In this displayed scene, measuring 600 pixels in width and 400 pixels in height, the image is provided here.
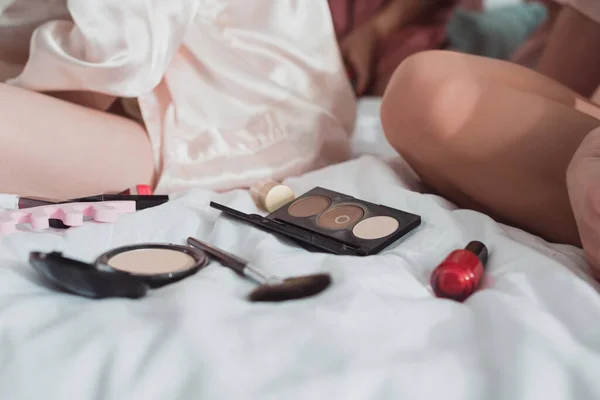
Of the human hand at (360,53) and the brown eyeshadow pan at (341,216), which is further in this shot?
the human hand at (360,53)

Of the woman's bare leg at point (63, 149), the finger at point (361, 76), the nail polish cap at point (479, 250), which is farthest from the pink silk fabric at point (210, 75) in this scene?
the finger at point (361, 76)

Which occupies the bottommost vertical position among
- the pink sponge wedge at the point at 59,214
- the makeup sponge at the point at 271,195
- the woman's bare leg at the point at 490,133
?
the makeup sponge at the point at 271,195

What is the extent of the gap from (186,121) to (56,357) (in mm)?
368

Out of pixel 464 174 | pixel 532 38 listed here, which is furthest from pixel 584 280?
pixel 532 38

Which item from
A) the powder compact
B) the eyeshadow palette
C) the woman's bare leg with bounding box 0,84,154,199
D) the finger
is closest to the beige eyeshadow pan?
the eyeshadow palette

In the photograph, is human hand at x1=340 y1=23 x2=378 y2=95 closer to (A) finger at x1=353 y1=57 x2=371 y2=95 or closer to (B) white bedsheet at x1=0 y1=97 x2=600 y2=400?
(A) finger at x1=353 y1=57 x2=371 y2=95

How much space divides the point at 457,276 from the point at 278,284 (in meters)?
0.11

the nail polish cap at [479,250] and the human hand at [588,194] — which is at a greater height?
the human hand at [588,194]

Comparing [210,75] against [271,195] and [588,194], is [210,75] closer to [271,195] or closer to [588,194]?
[271,195]

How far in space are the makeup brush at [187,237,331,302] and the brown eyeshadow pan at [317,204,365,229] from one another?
0.30ft

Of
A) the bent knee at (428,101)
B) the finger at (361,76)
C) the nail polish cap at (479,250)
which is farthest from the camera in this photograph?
the finger at (361,76)

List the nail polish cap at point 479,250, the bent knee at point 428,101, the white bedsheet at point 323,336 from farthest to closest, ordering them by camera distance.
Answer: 1. the bent knee at point 428,101
2. the nail polish cap at point 479,250
3. the white bedsheet at point 323,336

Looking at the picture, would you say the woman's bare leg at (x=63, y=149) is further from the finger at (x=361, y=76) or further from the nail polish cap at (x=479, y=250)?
the finger at (x=361, y=76)

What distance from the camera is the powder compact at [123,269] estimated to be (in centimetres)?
39
